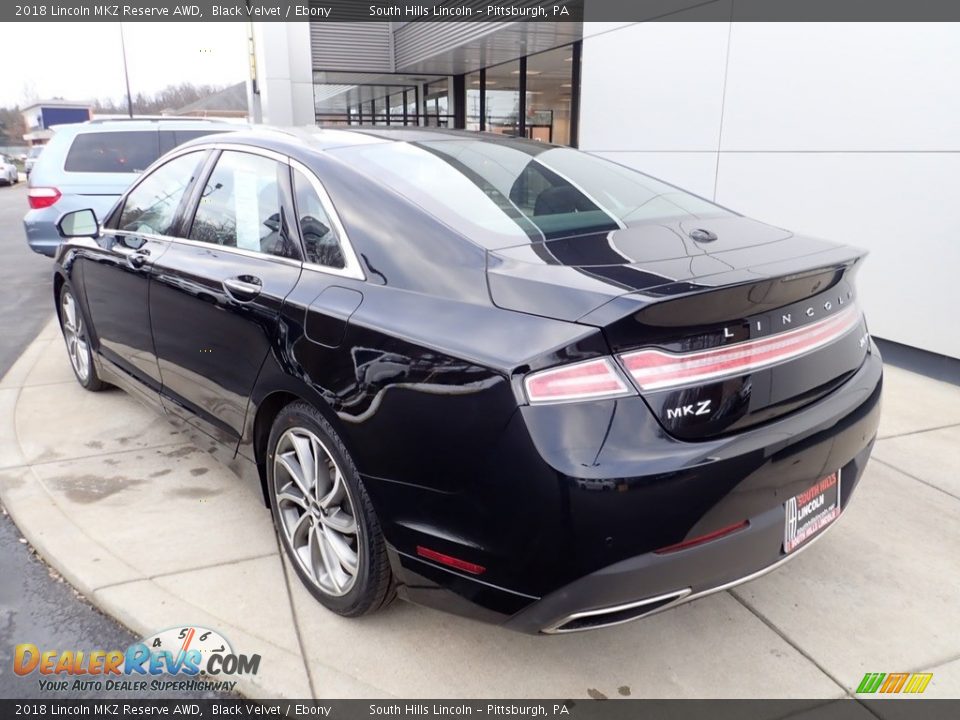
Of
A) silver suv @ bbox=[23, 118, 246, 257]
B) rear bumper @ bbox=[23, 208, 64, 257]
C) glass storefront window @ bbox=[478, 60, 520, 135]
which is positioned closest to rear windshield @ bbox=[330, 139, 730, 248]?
silver suv @ bbox=[23, 118, 246, 257]

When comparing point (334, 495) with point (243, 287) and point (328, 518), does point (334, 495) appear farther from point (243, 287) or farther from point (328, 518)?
point (243, 287)

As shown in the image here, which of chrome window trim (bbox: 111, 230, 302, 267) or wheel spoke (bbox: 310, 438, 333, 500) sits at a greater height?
chrome window trim (bbox: 111, 230, 302, 267)

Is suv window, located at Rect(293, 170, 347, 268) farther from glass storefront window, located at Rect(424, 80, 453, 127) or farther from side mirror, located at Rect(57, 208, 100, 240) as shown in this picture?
glass storefront window, located at Rect(424, 80, 453, 127)

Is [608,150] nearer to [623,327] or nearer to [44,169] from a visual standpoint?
[44,169]

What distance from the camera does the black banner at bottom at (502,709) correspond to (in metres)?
2.22

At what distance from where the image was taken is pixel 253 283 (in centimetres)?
277

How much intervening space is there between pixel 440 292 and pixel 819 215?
4.91 metres

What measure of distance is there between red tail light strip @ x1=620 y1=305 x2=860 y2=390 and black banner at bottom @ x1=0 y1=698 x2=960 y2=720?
104 cm

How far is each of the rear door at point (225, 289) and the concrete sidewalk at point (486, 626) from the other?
48 cm

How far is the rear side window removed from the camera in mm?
8812

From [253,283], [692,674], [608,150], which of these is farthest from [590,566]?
[608,150]

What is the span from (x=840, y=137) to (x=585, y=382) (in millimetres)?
4959

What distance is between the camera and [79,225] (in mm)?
4387

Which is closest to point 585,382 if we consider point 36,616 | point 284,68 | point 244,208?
point 244,208
